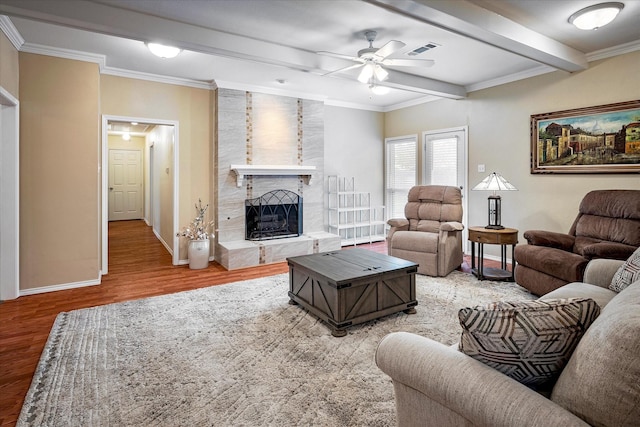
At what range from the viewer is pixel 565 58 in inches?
154

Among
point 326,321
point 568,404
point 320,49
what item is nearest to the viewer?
point 568,404

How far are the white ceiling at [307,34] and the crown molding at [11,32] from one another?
0.15 feet

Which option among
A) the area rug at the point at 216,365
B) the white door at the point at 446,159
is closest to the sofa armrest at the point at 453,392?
the area rug at the point at 216,365

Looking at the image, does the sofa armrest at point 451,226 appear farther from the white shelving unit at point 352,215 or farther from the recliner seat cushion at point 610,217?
the white shelving unit at point 352,215

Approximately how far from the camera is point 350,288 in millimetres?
2908

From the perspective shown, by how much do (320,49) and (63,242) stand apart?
3579mm

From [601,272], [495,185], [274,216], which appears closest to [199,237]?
[274,216]

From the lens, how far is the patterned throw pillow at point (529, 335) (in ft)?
3.64

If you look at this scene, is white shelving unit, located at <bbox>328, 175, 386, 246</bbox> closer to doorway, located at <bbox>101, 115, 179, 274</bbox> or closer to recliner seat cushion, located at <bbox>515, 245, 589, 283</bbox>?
doorway, located at <bbox>101, 115, 179, 274</bbox>

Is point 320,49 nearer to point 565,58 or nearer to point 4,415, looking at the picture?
point 565,58

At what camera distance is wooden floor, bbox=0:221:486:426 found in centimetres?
233

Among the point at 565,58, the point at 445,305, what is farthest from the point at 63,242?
the point at 565,58

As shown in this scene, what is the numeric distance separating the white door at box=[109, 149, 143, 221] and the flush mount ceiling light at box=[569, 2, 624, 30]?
10.4 meters

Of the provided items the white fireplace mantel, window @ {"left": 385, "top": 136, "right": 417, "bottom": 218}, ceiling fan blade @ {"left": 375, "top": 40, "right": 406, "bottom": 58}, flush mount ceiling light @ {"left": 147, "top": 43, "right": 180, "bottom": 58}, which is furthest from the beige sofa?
window @ {"left": 385, "top": 136, "right": 417, "bottom": 218}
